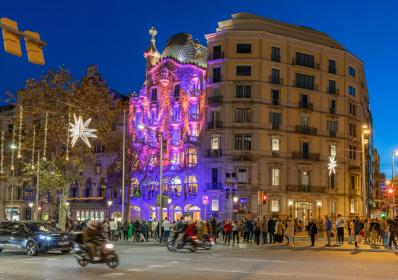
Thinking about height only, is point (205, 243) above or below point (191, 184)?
below

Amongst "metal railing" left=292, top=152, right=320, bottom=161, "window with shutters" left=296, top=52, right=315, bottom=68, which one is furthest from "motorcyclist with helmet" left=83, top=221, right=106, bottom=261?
"window with shutters" left=296, top=52, right=315, bottom=68

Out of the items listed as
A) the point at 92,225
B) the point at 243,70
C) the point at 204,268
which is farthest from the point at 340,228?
the point at 243,70

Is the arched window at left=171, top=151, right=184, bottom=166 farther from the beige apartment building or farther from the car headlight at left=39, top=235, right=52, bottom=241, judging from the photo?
the car headlight at left=39, top=235, right=52, bottom=241

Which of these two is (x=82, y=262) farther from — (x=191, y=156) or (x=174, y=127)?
(x=174, y=127)

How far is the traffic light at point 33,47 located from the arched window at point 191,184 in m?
54.5

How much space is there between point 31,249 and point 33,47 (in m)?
15.9

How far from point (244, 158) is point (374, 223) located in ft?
106

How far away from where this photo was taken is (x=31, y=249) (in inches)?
1084

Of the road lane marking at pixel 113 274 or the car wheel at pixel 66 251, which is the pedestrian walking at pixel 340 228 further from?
the road lane marking at pixel 113 274

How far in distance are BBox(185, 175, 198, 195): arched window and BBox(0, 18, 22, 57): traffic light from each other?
55.2 metres

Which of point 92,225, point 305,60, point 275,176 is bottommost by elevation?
point 92,225

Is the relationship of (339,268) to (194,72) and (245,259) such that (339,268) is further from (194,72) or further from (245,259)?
(194,72)

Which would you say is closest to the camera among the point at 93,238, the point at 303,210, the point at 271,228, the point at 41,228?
the point at 93,238

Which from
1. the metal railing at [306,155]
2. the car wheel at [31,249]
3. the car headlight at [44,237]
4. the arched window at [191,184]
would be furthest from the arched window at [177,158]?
the car wheel at [31,249]
